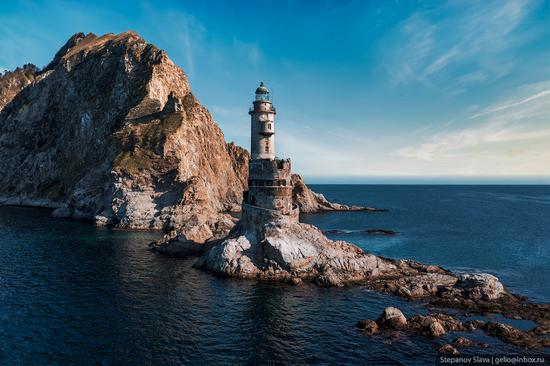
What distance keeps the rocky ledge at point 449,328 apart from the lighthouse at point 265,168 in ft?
68.8

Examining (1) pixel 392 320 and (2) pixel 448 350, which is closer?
(2) pixel 448 350

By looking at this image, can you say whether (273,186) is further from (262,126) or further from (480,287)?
(480,287)

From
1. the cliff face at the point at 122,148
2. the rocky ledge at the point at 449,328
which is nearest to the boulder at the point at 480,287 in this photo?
the rocky ledge at the point at 449,328

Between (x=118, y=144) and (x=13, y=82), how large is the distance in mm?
103479

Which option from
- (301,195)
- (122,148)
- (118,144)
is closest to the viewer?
(122,148)

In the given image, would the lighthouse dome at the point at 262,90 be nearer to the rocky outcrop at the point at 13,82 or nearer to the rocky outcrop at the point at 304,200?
the rocky outcrop at the point at 304,200

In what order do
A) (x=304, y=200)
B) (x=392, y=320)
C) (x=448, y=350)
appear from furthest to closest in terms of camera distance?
(x=304, y=200) < (x=392, y=320) < (x=448, y=350)

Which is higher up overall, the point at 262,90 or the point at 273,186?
the point at 262,90

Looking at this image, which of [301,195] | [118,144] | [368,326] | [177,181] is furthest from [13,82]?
[368,326]

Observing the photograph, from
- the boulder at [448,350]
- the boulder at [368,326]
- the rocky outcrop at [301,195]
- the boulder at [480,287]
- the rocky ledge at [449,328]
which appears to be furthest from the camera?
the rocky outcrop at [301,195]

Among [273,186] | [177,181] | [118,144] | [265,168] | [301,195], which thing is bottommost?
[301,195]

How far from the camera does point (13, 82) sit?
495 ft

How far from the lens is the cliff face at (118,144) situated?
3009 inches

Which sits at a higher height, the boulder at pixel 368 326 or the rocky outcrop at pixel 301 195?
the rocky outcrop at pixel 301 195
